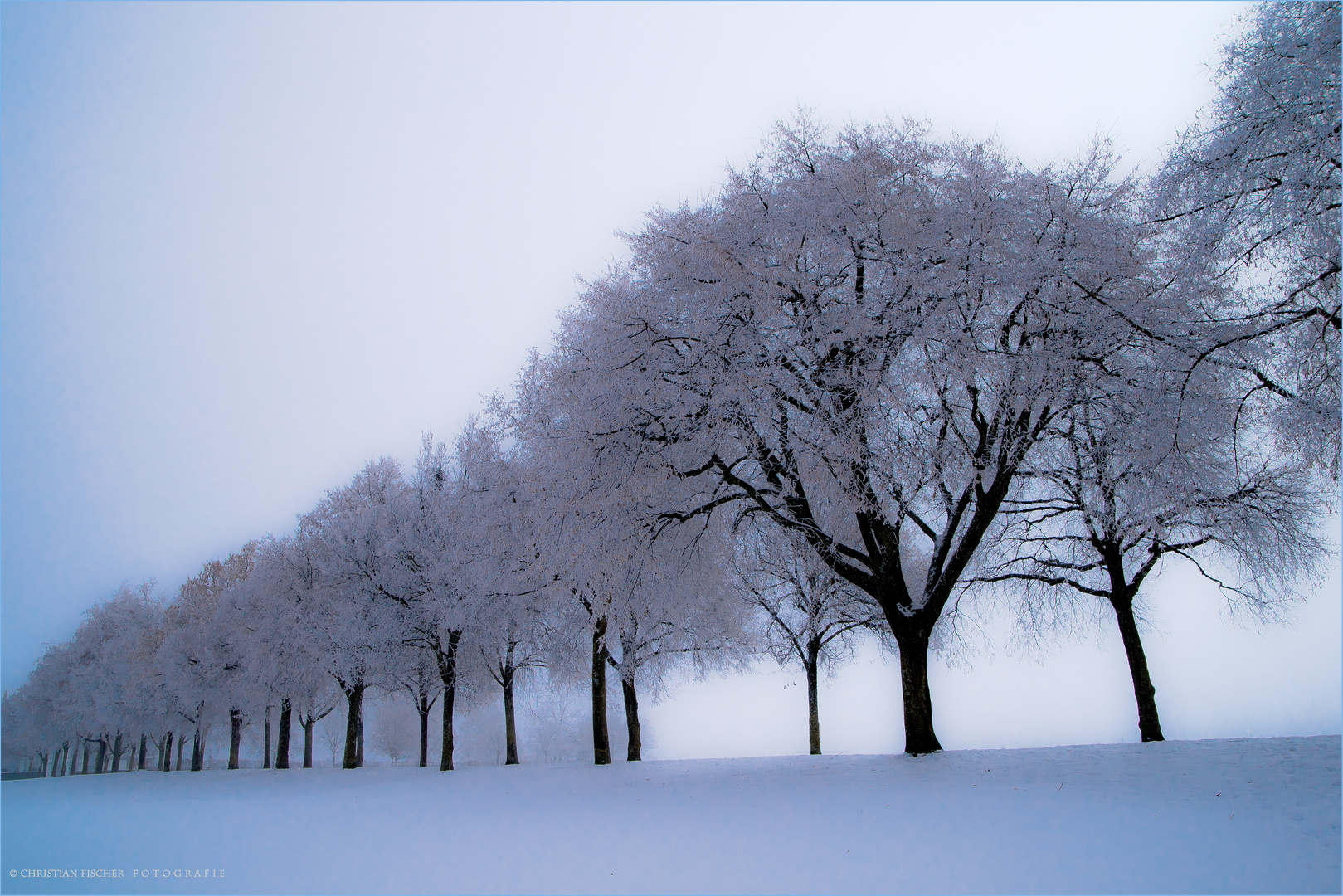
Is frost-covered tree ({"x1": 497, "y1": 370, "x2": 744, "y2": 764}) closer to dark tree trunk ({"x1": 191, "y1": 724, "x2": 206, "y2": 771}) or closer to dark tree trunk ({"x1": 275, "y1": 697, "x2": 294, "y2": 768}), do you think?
dark tree trunk ({"x1": 275, "y1": 697, "x2": 294, "y2": 768})

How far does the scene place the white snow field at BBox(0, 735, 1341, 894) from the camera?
6.05 metres

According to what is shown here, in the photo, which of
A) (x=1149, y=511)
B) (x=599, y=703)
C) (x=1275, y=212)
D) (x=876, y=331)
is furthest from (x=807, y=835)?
(x=599, y=703)

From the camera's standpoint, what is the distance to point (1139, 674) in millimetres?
18125

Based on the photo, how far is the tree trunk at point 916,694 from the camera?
14.6 metres

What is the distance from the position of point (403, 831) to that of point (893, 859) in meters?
6.80

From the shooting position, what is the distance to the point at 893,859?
6477 millimetres

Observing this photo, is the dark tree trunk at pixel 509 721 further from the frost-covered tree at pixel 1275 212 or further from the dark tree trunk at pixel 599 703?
the frost-covered tree at pixel 1275 212

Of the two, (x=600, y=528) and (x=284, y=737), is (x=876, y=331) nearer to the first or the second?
(x=600, y=528)

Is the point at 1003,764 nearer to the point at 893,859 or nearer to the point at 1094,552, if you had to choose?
the point at 893,859

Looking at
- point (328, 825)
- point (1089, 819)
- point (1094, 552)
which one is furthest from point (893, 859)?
point (1094, 552)

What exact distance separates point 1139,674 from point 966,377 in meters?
11.5

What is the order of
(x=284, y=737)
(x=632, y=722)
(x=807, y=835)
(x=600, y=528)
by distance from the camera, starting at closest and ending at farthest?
(x=807, y=835), (x=600, y=528), (x=632, y=722), (x=284, y=737)

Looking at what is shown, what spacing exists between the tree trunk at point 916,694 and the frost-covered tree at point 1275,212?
7.24 metres

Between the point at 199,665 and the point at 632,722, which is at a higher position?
the point at 199,665
